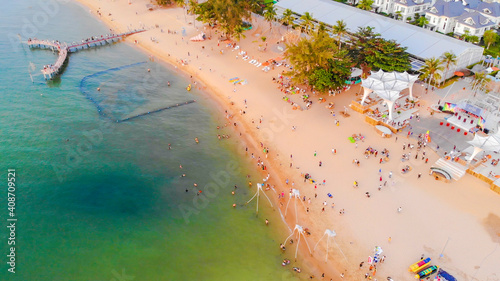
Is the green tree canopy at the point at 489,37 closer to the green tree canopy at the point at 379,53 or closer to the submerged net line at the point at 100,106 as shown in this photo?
the green tree canopy at the point at 379,53

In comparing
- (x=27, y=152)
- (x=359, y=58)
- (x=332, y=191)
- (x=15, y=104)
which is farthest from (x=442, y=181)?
(x=15, y=104)

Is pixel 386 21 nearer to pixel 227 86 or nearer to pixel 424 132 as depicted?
pixel 424 132

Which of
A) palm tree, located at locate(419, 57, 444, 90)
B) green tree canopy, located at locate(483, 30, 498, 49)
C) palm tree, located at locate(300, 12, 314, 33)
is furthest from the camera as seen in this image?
palm tree, located at locate(300, 12, 314, 33)

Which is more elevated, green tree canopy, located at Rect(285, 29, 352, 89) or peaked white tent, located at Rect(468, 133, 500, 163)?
green tree canopy, located at Rect(285, 29, 352, 89)

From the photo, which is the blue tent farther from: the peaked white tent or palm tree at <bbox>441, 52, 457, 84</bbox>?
palm tree at <bbox>441, 52, 457, 84</bbox>

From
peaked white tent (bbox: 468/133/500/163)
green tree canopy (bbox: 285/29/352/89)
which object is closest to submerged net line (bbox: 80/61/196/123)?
green tree canopy (bbox: 285/29/352/89)
